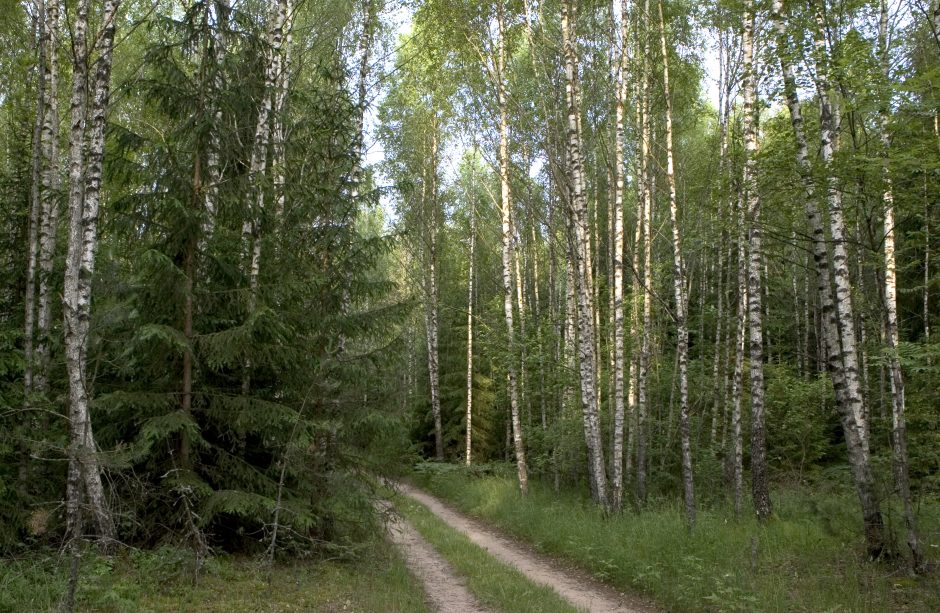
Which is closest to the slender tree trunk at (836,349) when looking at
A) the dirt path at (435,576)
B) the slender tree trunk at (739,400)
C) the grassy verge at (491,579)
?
the slender tree trunk at (739,400)

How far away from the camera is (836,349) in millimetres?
7629

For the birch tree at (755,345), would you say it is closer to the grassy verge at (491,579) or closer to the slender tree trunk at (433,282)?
the grassy verge at (491,579)

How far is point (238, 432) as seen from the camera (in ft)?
24.4

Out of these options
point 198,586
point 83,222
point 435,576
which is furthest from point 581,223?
point 198,586

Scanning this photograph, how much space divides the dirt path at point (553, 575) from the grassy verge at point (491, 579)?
283 millimetres

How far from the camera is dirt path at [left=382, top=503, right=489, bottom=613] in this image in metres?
7.15

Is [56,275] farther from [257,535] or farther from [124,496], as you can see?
[257,535]

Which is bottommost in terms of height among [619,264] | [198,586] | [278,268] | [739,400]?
[198,586]

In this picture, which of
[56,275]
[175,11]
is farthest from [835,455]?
[175,11]

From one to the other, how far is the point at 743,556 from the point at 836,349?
9.42ft

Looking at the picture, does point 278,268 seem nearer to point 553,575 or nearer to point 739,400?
point 553,575

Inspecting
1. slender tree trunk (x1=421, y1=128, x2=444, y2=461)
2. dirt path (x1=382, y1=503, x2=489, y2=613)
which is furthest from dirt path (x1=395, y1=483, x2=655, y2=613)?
slender tree trunk (x1=421, y1=128, x2=444, y2=461)

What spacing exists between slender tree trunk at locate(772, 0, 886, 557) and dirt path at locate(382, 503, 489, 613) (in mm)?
4617

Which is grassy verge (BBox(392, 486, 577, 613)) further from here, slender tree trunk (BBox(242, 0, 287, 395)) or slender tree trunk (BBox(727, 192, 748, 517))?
slender tree trunk (BBox(727, 192, 748, 517))
